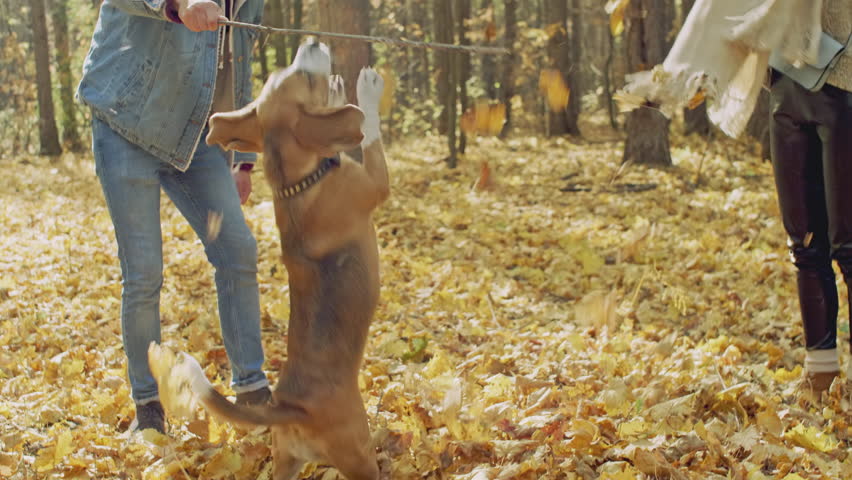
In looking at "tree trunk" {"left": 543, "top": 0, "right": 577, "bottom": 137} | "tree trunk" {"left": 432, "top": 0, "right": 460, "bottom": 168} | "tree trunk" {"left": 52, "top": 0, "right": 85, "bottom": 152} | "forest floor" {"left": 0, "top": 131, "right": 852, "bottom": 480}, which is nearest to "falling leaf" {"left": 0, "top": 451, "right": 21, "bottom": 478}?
"forest floor" {"left": 0, "top": 131, "right": 852, "bottom": 480}

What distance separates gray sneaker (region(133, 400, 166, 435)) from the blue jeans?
0.04m

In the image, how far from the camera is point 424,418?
3.52 metres

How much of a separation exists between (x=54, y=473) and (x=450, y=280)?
4.01 metres

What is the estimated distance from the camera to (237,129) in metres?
3.14

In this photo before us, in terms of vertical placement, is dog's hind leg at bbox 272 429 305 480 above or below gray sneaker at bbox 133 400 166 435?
above

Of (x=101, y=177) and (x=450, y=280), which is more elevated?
(x=101, y=177)

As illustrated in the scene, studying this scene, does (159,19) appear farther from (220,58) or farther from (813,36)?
(813,36)

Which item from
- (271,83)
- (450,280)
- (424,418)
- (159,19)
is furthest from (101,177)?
(450,280)

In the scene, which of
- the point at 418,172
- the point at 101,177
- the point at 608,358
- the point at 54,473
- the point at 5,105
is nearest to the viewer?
the point at 54,473

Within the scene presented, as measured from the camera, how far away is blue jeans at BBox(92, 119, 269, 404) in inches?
135

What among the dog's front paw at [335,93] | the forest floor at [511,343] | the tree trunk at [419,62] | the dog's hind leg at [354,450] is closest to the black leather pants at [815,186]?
the forest floor at [511,343]

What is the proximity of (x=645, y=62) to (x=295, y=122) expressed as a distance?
9116mm

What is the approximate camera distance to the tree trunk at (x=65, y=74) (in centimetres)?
2064

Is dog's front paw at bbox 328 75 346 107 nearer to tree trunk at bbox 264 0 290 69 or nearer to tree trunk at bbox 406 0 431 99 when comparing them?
tree trunk at bbox 264 0 290 69
